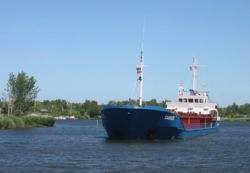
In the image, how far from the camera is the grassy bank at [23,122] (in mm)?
124750

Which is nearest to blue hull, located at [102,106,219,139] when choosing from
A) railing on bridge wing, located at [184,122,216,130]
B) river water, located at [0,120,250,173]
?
river water, located at [0,120,250,173]

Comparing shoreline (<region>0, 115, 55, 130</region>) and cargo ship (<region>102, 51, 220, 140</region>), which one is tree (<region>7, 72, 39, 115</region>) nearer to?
shoreline (<region>0, 115, 55, 130</region>)

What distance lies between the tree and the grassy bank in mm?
10052

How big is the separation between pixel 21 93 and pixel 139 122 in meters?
83.9

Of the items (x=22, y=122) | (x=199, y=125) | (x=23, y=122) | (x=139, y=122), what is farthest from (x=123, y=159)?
(x=23, y=122)

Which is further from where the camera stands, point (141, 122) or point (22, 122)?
point (22, 122)

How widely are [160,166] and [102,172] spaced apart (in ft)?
21.0

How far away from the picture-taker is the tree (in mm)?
155875

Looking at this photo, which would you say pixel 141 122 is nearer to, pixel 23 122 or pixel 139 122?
pixel 139 122

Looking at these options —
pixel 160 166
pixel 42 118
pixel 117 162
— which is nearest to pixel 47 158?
pixel 117 162

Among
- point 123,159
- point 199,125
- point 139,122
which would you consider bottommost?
point 123,159

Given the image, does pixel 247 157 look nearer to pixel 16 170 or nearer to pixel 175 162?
pixel 175 162

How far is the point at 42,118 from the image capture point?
149000 millimetres

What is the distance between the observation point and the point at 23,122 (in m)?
133
